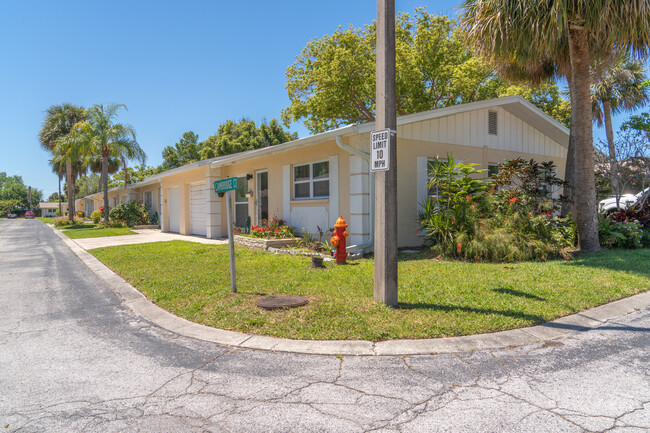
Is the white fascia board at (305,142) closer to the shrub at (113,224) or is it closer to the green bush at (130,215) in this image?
the green bush at (130,215)

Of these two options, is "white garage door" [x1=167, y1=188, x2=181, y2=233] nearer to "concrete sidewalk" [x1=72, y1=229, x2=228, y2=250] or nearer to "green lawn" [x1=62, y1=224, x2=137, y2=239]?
"green lawn" [x1=62, y1=224, x2=137, y2=239]

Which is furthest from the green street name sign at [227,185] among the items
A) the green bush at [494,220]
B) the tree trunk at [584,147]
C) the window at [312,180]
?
the tree trunk at [584,147]

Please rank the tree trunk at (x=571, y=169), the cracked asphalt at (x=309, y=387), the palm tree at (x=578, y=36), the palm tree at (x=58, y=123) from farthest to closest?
the palm tree at (x=58, y=123) < the tree trunk at (x=571, y=169) < the palm tree at (x=578, y=36) < the cracked asphalt at (x=309, y=387)

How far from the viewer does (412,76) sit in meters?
21.4

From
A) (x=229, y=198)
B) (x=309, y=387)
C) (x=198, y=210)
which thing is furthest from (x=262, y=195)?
(x=309, y=387)

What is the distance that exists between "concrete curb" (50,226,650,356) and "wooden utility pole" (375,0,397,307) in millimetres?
1120

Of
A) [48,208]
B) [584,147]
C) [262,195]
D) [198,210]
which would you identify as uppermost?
[48,208]

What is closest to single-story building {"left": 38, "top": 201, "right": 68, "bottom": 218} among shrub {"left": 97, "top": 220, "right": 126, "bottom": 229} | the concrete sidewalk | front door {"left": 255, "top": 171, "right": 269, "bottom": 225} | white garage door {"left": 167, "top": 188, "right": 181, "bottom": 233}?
shrub {"left": 97, "top": 220, "right": 126, "bottom": 229}

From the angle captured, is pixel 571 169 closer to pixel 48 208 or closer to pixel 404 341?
pixel 404 341

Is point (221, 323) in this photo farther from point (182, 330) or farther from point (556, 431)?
point (556, 431)

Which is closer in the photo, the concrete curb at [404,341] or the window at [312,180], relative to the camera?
the concrete curb at [404,341]

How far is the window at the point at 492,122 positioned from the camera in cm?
1219

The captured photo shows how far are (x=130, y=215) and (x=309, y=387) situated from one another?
24.3m

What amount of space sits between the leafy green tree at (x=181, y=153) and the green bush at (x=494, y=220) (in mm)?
40486
